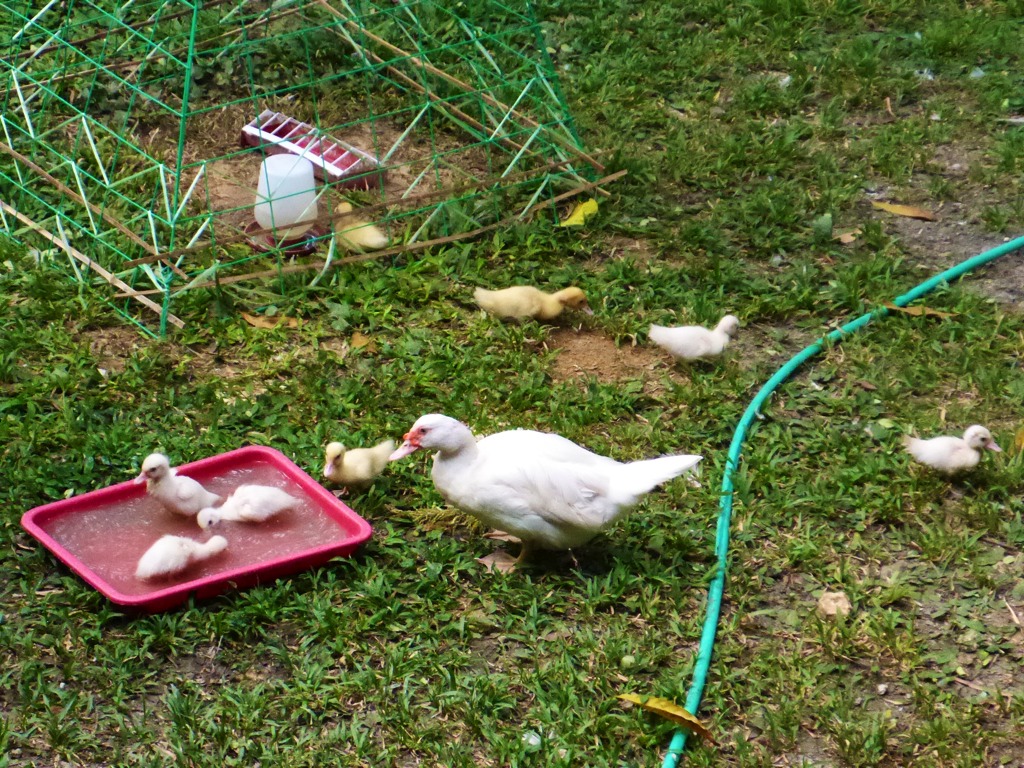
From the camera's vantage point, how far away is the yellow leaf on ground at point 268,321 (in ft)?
18.5

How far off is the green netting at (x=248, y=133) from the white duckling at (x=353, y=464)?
1.42 metres

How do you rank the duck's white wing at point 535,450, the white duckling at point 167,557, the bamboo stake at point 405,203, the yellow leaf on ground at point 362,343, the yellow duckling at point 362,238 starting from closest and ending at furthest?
the white duckling at point 167,557, the duck's white wing at point 535,450, the bamboo stake at point 405,203, the yellow leaf on ground at point 362,343, the yellow duckling at point 362,238

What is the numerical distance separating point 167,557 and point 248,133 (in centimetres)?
333

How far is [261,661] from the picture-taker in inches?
158

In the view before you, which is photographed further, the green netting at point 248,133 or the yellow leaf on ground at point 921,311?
the green netting at point 248,133

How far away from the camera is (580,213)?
21.0 ft

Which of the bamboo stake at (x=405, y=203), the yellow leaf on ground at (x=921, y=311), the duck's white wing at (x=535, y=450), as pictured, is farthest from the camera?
the yellow leaf on ground at (x=921, y=311)

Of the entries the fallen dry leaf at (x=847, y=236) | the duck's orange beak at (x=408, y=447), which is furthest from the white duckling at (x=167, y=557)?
the fallen dry leaf at (x=847, y=236)

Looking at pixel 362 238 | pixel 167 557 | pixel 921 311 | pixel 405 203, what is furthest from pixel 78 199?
pixel 921 311

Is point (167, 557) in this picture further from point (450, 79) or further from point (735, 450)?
point (450, 79)

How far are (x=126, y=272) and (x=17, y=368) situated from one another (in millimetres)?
718

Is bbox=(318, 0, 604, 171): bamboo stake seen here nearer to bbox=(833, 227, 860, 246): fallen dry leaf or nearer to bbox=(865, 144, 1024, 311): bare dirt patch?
bbox=(833, 227, 860, 246): fallen dry leaf

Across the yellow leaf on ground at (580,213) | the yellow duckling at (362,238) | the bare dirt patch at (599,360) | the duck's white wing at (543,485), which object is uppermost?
the duck's white wing at (543,485)

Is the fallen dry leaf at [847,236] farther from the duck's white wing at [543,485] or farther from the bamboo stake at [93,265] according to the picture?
the bamboo stake at [93,265]
